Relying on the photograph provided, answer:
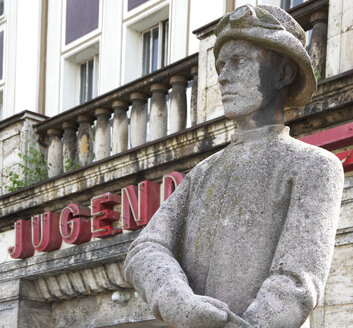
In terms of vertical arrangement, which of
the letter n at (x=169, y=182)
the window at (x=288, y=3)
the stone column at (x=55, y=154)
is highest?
the window at (x=288, y=3)

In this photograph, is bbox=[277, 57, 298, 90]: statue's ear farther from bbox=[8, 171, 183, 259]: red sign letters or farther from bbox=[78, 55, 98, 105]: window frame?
bbox=[78, 55, 98, 105]: window frame

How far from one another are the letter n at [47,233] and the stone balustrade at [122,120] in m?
0.66

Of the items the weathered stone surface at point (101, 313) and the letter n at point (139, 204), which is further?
the weathered stone surface at point (101, 313)

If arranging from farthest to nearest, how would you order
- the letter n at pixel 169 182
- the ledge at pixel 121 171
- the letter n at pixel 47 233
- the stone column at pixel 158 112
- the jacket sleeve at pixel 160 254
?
1. the letter n at pixel 47 233
2. the stone column at pixel 158 112
3. the letter n at pixel 169 182
4. the ledge at pixel 121 171
5. the jacket sleeve at pixel 160 254

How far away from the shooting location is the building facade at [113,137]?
10594mm

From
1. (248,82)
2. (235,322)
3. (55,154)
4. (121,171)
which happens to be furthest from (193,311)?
(55,154)

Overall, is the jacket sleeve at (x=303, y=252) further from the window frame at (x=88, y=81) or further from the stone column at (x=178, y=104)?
the window frame at (x=88, y=81)

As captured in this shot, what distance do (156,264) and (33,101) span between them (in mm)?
13816

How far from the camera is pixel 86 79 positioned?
1800 centimetres

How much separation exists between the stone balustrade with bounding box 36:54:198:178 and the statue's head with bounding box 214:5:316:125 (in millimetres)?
7837

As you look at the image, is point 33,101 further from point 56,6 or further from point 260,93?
point 260,93

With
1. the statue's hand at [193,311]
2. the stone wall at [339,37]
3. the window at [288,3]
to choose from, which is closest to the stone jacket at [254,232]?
the statue's hand at [193,311]

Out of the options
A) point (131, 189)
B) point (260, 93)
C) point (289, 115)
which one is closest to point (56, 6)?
point (131, 189)

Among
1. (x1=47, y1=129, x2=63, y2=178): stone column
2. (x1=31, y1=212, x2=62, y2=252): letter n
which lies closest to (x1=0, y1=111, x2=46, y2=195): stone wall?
(x1=47, y1=129, x2=63, y2=178): stone column
